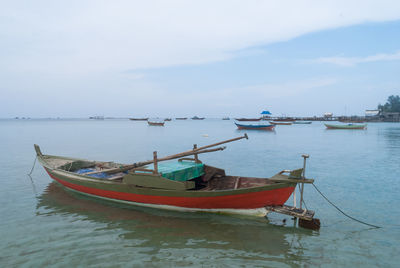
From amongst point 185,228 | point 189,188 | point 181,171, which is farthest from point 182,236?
point 181,171

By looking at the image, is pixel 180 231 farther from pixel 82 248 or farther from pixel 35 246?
pixel 35 246

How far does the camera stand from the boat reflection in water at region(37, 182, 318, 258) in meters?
7.54

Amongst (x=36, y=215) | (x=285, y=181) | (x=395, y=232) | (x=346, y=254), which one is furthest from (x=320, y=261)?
(x=36, y=215)

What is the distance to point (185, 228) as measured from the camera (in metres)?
8.66

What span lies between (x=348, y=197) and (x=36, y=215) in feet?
47.6

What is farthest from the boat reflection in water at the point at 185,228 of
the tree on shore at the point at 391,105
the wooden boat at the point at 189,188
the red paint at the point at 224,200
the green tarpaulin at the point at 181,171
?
the tree on shore at the point at 391,105

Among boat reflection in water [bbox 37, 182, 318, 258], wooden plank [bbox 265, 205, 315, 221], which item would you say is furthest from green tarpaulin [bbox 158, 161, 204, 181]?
wooden plank [bbox 265, 205, 315, 221]

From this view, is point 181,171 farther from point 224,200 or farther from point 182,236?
point 182,236

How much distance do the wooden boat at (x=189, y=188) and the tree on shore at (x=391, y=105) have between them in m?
158

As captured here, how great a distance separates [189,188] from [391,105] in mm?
165216

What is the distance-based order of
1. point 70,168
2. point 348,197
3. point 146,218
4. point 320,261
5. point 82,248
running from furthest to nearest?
point 70,168, point 348,197, point 146,218, point 82,248, point 320,261

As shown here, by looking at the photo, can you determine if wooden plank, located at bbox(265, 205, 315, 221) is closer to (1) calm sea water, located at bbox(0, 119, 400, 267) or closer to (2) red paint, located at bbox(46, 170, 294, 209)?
(2) red paint, located at bbox(46, 170, 294, 209)

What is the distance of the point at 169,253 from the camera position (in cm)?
712

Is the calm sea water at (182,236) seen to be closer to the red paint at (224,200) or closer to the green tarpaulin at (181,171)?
the red paint at (224,200)
